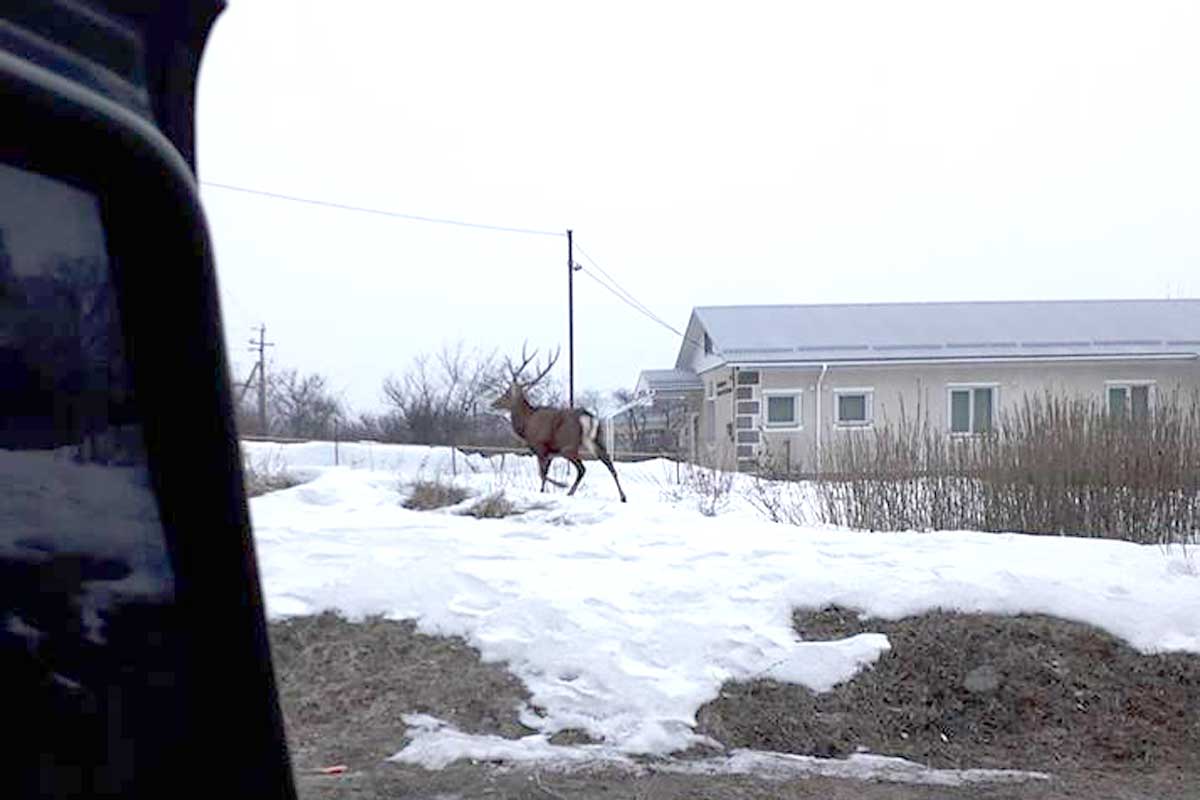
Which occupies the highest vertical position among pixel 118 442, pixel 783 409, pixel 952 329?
pixel 952 329

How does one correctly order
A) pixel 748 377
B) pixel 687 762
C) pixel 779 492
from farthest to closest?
pixel 748 377
pixel 779 492
pixel 687 762

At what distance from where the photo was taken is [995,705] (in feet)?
21.4

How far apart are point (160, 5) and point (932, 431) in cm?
1308

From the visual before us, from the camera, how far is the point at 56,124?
1.11 m

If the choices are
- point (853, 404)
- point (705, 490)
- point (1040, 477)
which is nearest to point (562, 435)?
point (705, 490)

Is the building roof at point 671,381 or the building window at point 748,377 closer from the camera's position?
the building window at point 748,377

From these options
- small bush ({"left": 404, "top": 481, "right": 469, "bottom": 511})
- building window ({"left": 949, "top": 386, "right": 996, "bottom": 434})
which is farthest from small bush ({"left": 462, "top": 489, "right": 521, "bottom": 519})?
building window ({"left": 949, "top": 386, "right": 996, "bottom": 434})

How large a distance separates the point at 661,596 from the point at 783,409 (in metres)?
20.7

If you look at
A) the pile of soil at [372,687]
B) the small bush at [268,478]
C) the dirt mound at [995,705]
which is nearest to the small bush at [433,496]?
the small bush at [268,478]

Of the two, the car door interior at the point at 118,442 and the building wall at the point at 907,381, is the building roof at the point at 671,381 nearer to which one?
the building wall at the point at 907,381

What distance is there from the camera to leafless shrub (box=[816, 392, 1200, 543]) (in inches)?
446

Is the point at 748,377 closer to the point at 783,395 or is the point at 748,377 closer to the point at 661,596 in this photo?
the point at 783,395

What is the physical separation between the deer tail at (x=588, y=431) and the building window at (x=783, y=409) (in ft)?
32.4

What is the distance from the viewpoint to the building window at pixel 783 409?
27953 mm
